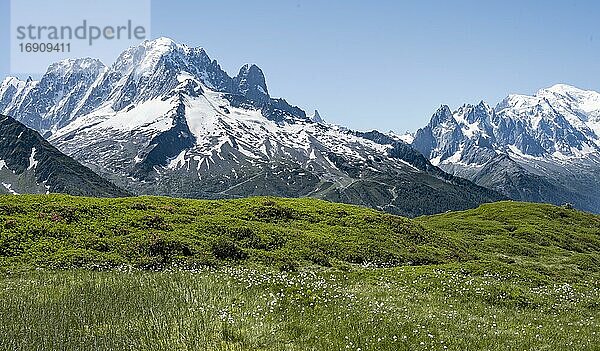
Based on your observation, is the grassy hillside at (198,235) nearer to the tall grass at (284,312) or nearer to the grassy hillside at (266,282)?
the grassy hillside at (266,282)

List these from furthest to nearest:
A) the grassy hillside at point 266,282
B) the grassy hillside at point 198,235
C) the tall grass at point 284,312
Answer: the grassy hillside at point 198,235 → the grassy hillside at point 266,282 → the tall grass at point 284,312

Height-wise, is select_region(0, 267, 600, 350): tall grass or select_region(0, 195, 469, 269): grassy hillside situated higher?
select_region(0, 195, 469, 269): grassy hillside

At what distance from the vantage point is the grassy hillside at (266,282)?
68.2 ft

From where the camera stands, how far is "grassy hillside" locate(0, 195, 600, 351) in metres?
20.8

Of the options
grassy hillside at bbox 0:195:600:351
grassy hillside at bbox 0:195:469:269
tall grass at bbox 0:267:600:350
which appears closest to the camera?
tall grass at bbox 0:267:600:350

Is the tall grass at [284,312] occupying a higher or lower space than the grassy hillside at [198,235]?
lower

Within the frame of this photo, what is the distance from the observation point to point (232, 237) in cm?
4091

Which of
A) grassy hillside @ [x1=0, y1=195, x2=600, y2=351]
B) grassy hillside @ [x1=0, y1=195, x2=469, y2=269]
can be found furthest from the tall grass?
grassy hillside @ [x1=0, y1=195, x2=469, y2=269]

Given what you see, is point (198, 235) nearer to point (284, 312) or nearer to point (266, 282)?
point (266, 282)

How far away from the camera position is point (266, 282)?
95.2ft

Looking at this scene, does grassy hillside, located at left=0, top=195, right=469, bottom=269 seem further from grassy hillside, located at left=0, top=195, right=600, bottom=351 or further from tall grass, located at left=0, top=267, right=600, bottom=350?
tall grass, located at left=0, top=267, right=600, bottom=350

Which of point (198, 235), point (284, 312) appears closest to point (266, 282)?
point (284, 312)

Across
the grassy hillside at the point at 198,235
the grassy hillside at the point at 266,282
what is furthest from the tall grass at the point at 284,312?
the grassy hillside at the point at 198,235

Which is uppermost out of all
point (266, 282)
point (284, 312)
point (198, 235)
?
point (198, 235)
